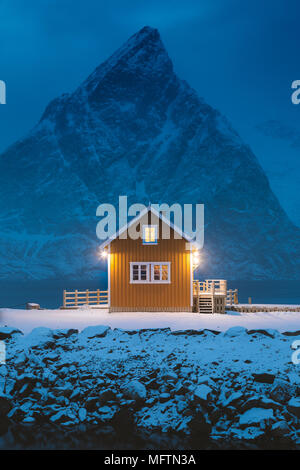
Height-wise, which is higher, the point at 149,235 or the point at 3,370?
the point at 149,235

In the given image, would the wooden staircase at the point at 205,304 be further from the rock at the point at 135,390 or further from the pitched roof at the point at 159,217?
the rock at the point at 135,390

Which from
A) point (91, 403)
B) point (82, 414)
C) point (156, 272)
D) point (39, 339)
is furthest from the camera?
point (156, 272)

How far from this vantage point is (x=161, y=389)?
11.8 metres

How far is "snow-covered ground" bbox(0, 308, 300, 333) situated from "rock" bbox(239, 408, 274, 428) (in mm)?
7424

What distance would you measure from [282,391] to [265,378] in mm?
709

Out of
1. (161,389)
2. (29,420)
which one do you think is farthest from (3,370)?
(161,389)

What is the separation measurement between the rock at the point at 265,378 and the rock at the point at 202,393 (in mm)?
1623

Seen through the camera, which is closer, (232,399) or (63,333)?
(232,399)

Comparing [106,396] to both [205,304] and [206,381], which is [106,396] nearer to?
[206,381]

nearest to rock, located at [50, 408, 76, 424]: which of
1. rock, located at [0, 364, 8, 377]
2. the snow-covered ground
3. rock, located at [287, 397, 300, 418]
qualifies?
rock, located at [0, 364, 8, 377]

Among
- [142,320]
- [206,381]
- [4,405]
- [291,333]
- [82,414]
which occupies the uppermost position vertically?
[142,320]

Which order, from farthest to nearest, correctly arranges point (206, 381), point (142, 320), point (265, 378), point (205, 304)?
point (205, 304) → point (142, 320) → point (265, 378) → point (206, 381)

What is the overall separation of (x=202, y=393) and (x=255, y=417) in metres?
1.49
